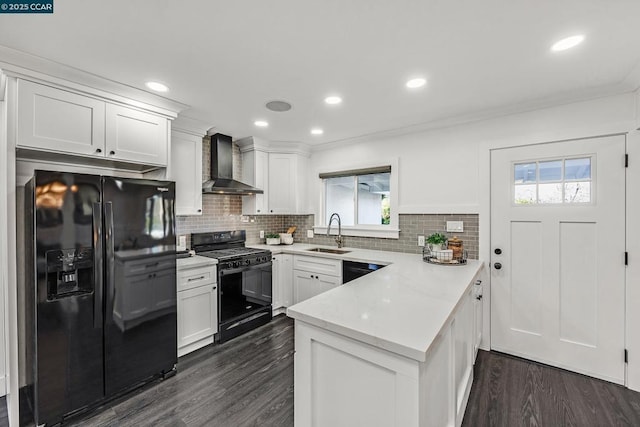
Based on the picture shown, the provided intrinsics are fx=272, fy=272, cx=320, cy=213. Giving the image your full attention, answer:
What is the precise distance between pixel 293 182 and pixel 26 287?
2.87m

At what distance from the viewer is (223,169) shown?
3453 millimetres

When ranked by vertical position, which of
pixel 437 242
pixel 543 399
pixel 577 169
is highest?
pixel 577 169

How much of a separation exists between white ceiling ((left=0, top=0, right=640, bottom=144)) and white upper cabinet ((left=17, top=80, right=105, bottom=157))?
245 mm

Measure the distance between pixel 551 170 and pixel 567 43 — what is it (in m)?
1.22

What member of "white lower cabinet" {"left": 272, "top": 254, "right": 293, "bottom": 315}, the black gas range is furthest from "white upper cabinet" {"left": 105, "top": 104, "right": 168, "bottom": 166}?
"white lower cabinet" {"left": 272, "top": 254, "right": 293, "bottom": 315}

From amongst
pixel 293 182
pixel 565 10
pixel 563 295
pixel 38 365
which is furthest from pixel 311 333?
pixel 293 182

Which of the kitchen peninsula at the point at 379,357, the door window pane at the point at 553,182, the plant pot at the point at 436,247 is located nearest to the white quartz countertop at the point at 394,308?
the kitchen peninsula at the point at 379,357

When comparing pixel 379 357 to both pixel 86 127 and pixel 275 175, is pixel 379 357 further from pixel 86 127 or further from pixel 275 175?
pixel 275 175

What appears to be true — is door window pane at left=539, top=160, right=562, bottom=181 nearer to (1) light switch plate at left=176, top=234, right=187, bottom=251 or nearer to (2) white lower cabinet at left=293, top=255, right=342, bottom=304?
(2) white lower cabinet at left=293, top=255, right=342, bottom=304

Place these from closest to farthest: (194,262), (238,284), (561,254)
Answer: (561,254)
(194,262)
(238,284)

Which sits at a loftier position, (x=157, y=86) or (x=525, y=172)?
(x=157, y=86)

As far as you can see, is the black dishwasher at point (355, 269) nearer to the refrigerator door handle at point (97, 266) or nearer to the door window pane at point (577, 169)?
the door window pane at point (577, 169)

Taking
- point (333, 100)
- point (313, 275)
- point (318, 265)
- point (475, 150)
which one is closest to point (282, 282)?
point (313, 275)

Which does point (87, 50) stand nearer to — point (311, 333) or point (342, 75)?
point (342, 75)
